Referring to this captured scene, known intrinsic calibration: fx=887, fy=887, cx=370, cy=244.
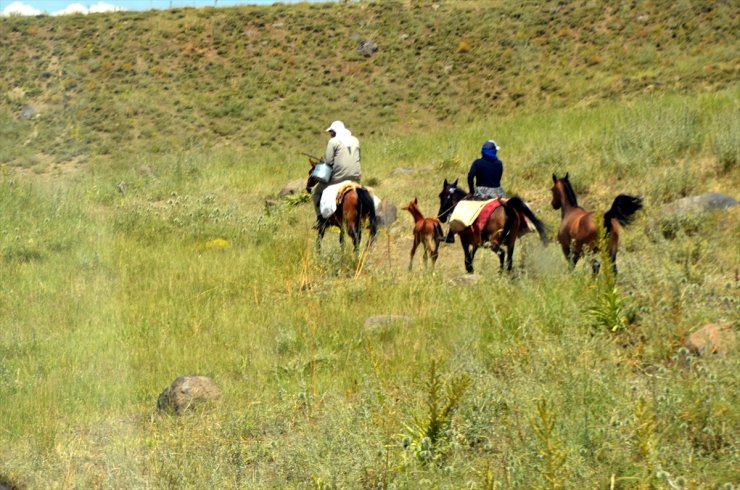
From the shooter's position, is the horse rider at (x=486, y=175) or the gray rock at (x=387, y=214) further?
the gray rock at (x=387, y=214)

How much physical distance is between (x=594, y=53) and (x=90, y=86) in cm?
2511

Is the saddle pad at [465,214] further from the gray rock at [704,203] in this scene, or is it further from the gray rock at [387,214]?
the gray rock at [387,214]

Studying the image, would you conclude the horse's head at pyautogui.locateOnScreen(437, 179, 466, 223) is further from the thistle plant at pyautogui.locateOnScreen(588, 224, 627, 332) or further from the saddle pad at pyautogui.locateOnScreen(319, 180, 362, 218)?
the thistle plant at pyautogui.locateOnScreen(588, 224, 627, 332)

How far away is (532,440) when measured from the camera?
16.9 feet

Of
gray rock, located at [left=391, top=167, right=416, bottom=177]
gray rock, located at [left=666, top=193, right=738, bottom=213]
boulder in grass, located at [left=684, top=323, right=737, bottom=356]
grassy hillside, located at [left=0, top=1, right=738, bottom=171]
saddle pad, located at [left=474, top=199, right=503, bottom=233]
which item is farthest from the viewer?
grassy hillside, located at [left=0, top=1, right=738, bottom=171]

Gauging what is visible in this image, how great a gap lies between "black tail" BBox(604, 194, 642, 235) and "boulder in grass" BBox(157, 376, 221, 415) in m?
4.85

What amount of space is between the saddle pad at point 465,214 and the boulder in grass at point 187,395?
5.56 meters

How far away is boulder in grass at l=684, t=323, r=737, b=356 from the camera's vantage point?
20.1ft

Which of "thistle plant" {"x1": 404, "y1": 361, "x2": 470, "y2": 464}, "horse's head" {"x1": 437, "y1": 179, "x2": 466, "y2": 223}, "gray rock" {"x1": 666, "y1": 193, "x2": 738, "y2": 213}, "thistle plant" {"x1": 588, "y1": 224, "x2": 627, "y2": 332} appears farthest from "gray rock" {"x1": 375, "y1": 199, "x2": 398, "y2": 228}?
"thistle plant" {"x1": 404, "y1": 361, "x2": 470, "y2": 464}

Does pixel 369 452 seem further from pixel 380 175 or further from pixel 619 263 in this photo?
pixel 380 175

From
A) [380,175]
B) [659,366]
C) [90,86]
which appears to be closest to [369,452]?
[659,366]

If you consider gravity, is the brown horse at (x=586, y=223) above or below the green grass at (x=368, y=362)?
above

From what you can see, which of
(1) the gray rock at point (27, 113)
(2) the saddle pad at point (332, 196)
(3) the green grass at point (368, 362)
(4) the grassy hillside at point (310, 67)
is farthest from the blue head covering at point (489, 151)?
(1) the gray rock at point (27, 113)

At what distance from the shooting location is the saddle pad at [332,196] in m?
13.8
